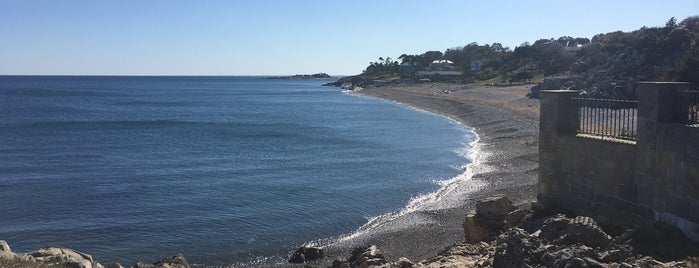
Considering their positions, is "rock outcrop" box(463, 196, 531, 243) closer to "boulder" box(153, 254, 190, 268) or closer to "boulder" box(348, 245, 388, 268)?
"boulder" box(348, 245, 388, 268)

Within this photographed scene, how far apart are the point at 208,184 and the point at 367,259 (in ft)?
51.8

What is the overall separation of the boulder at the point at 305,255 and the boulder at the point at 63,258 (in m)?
6.38

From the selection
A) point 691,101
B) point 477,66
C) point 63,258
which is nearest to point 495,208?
point 691,101

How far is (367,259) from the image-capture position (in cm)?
1368

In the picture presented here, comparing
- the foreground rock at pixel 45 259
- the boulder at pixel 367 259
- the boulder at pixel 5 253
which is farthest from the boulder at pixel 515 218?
the boulder at pixel 5 253

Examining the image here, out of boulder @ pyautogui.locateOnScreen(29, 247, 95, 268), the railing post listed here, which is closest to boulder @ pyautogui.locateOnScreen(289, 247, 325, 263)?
boulder @ pyautogui.locateOnScreen(29, 247, 95, 268)

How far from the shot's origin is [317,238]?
19531mm

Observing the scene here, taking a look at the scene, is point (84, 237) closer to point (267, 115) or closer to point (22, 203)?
point (22, 203)

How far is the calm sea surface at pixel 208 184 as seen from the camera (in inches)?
765

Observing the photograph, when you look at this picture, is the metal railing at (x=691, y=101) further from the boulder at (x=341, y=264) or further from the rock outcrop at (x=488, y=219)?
the boulder at (x=341, y=264)

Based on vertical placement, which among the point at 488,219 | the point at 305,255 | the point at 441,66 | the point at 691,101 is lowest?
the point at 305,255

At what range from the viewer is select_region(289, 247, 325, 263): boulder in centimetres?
1705

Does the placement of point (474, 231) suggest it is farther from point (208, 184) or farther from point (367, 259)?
point (208, 184)

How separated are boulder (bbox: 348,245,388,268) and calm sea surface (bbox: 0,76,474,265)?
153 inches
